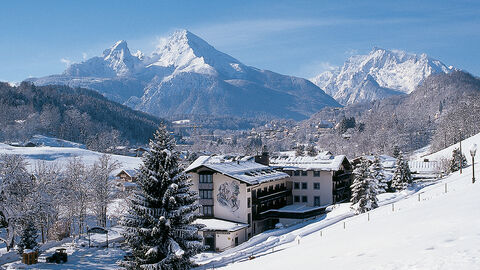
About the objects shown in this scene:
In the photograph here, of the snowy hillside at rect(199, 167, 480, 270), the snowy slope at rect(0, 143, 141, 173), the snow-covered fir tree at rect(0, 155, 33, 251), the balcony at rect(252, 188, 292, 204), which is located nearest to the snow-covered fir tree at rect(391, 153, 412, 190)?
the balcony at rect(252, 188, 292, 204)

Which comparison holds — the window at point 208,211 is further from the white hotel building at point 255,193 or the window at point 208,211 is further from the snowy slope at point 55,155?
the snowy slope at point 55,155

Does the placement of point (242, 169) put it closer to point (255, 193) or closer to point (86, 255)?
point (255, 193)

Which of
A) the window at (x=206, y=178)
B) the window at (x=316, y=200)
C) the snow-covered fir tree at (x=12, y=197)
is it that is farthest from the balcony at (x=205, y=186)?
the snow-covered fir tree at (x=12, y=197)

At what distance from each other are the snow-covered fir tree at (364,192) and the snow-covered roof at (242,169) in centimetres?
1150

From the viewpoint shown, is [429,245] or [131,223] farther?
[131,223]

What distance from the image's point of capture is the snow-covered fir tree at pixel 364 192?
4828 cm

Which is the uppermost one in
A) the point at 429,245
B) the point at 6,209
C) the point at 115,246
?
the point at 429,245

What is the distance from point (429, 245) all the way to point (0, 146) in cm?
13270

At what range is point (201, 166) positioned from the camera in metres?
53.5

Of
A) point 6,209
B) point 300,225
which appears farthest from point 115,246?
point 300,225

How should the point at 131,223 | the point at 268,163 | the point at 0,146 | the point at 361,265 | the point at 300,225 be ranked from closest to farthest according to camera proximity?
the point at 361,265, the point at 131,223, the point at 300,225, the point at 268,163, the point at 0,146

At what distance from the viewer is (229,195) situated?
174ft

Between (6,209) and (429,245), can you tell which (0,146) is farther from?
(429,245)

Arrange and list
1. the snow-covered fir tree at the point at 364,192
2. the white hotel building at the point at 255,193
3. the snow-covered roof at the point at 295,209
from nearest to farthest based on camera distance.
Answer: the snow-covered fir tree at the point at 364,192
the white hotel building at the point at 255,193
the snow-covered roof at the point at 295,209
